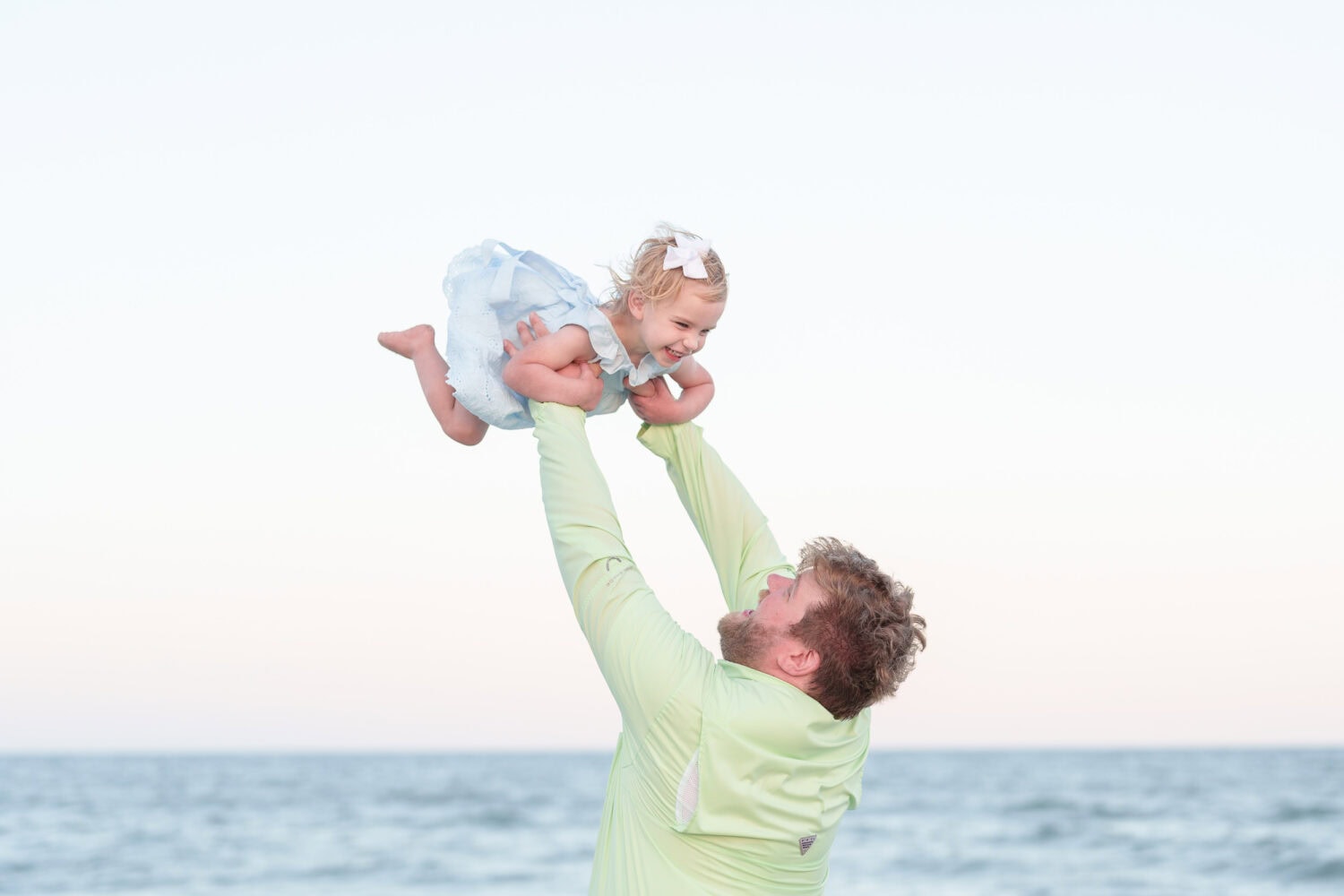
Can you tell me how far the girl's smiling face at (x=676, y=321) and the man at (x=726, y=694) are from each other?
1.19 ft

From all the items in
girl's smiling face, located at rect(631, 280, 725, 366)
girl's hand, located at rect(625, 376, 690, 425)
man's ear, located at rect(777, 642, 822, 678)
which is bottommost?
man's ear, located at rect(777, 642, 822, 678)

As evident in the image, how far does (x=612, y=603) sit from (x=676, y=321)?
80 cm

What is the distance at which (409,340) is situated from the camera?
11.8 feet

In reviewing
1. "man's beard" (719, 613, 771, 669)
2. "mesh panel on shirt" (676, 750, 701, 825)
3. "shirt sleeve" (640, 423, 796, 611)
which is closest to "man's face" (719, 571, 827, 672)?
"man's beard" (719, 613, 771, 669)

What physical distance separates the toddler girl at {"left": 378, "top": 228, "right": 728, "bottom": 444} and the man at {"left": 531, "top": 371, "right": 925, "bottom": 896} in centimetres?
Answer: 22

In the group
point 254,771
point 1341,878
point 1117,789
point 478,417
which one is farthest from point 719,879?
point 254,771

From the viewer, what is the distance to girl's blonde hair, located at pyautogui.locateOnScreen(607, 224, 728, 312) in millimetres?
3260

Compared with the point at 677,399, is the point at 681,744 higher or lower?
lower

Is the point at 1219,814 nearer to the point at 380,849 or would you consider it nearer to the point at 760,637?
the point at 380,849

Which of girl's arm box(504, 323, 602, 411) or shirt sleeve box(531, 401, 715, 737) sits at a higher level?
girl's arm box(504, 323, 602, 411)

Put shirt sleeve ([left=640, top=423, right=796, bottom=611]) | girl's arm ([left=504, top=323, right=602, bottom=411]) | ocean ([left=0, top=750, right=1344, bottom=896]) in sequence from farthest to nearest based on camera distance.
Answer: ocean ([left=0, top=750, right=1344, bottom=896]), shirt sleeve ([left=640, top=423, right=796, bottom=611]), girl's arm ([left=504, top=323, right=602, bottom=411])

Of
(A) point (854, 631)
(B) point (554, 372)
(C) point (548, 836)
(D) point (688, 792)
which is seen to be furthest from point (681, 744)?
(C) point (548, 836)

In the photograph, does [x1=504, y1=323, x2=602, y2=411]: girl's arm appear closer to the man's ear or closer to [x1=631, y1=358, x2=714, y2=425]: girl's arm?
[x1=631, y1=358, x2=714, y2=425]: girl's arm

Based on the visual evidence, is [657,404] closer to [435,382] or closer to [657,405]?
[657,405]
